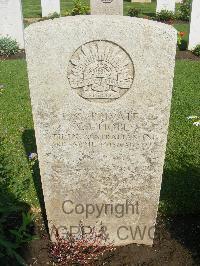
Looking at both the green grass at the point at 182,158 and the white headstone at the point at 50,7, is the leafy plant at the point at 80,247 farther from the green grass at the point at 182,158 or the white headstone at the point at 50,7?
the white headstone at the point at 50,7

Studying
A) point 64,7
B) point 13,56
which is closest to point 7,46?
point 13,56

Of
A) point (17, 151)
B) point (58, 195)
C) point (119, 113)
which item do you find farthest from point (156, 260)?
point (17, 151)

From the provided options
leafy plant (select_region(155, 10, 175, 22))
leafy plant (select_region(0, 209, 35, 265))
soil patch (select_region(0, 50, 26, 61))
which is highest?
leafy plant (select_region(155, 10, 175, 22))

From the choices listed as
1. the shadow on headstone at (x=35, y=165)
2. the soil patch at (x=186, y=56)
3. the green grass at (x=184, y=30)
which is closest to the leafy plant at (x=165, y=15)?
the green grass at (x=184, y=30)

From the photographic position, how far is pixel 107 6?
10195 mm

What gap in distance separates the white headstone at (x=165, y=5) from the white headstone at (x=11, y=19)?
719cm

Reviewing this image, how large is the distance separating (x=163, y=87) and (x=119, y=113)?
40cm

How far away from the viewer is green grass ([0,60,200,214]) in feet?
13.3

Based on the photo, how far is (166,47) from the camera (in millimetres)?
2527

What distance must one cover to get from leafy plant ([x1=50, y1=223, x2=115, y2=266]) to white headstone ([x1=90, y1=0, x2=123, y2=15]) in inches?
314

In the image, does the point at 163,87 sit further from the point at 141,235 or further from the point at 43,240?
the point at 43,240

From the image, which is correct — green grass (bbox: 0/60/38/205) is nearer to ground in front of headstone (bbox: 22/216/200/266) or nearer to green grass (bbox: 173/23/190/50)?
→ ground in front of headstone (bbox: 22/216/200/266)

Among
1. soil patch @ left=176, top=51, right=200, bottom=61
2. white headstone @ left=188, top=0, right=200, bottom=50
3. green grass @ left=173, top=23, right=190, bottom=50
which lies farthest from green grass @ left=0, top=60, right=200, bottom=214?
green grass @ left=173, top=23, right=190, bottom=50

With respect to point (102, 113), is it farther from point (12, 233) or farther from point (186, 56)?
point (186, 56)
